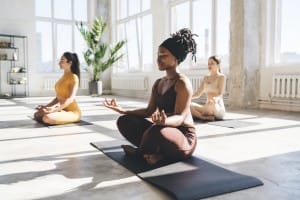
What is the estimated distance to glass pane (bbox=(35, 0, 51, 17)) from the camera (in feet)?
34.0

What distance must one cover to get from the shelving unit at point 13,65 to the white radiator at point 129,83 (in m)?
2.96

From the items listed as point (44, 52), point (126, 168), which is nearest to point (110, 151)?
point (126, 168)

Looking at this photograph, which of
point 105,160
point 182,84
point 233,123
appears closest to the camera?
point 182,84

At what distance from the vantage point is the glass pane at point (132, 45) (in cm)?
1023

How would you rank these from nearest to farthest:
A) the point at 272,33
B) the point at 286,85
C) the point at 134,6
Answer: the point at 286,85
the point at 272,33
the point at 134,6

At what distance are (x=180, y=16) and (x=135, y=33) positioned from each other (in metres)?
2.29

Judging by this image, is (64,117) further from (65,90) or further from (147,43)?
(147,43)

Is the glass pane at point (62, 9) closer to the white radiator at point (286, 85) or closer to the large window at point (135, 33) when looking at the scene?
the large window at point (135, 33)

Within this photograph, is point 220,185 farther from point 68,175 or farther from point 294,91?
point 294,91

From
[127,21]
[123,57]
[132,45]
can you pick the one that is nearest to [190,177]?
[132,45]

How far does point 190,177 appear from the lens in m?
1.92

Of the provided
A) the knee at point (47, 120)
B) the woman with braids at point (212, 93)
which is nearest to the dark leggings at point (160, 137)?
the knee at point (47, 120)

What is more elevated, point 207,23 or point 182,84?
point 207,23

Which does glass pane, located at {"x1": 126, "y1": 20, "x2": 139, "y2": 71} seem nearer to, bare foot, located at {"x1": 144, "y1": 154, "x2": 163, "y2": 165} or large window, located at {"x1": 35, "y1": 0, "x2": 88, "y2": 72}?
large window, located at {"x1": 35, "y1": 0, "x2": 88, "y2": 72}
